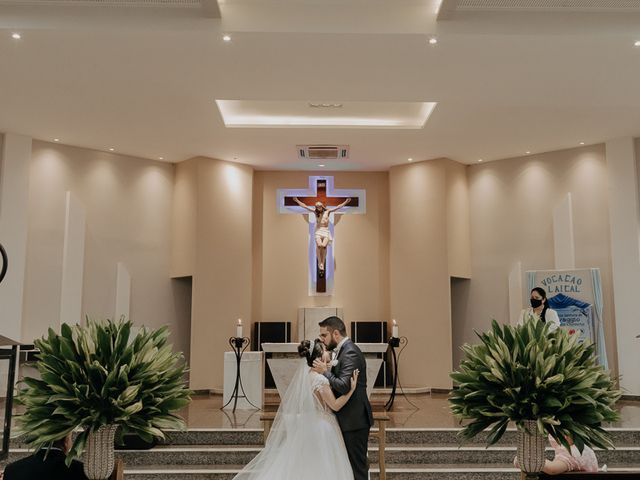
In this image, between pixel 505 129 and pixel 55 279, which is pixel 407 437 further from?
pixel 55 279

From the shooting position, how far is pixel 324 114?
999 cm

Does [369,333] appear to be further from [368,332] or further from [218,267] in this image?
[218,267]

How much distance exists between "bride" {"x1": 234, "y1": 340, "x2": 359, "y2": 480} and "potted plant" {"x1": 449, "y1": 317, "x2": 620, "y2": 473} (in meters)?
2.46

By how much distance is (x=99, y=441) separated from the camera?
8.55 feet

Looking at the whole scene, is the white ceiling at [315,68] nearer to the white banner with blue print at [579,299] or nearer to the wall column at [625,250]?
the wall column at [625,250]

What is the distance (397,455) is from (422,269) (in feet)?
15.6

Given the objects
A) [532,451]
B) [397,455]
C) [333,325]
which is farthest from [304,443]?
[532,451]

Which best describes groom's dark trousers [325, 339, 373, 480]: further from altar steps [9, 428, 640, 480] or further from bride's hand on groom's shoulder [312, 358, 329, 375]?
altar steps [9, 428, 640, 480]

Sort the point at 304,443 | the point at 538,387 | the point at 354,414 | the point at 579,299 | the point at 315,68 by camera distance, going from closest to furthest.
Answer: the point at 538,387, the point at 304,443, the point at 354,414, the point at 315,68, the point at 579,299

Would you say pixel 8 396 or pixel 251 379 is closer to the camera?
pixel 8 396

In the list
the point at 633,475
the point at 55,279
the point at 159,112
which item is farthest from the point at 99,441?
the point at 55,279

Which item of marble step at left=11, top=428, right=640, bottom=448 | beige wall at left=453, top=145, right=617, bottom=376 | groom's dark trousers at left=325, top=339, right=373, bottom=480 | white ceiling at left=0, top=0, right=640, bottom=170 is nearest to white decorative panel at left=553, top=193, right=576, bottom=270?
beige wall at left=453, top=145, right=617, bottom=376

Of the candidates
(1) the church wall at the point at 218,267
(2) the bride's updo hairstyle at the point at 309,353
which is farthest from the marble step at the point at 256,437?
(1) the church wall at the point at 218,267

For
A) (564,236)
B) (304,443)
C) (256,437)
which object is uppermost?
(564,236)
